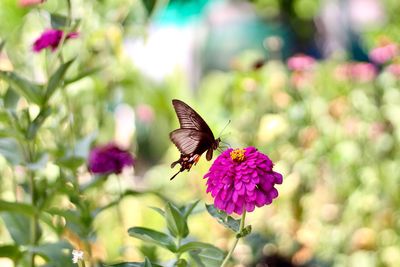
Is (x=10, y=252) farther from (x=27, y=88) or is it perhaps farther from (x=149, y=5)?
(x=149, y=5)

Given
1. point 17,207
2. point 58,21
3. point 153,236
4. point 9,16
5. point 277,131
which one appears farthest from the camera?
point 277,131

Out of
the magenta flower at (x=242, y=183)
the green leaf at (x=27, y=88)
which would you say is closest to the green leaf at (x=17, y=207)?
the green leaf at (x=27, y=88)

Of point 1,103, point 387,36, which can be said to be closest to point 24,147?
point 1,103

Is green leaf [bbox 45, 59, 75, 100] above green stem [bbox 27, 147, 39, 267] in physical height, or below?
above

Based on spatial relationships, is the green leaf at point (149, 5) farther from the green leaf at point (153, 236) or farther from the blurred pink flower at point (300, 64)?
the blurred pink flower at point (300, 64)

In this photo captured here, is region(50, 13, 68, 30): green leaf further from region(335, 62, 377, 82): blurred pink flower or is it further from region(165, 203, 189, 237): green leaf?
region(335, 62, 377, 82): blurred pink flower

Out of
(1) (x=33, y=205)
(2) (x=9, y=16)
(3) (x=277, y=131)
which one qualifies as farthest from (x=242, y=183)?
(3) (x=277, y=131)

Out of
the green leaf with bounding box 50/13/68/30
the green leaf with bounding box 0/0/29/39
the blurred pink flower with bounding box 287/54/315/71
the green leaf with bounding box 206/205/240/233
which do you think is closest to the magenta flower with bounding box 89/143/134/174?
the green leaf with bounding box 50/13/68/30
